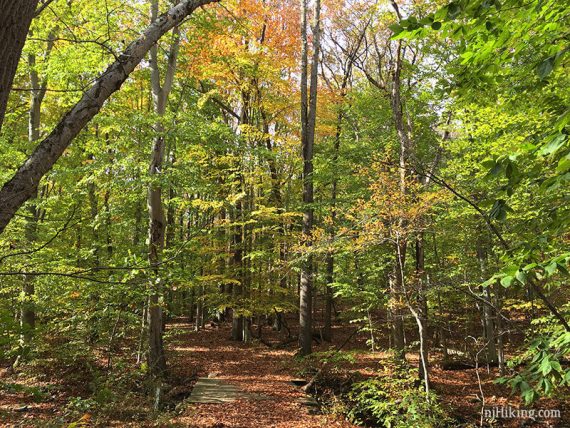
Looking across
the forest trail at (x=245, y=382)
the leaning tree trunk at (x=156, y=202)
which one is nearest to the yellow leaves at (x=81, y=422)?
the forest trail at (x=245, y=382)

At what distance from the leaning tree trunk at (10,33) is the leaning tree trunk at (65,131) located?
0.05m

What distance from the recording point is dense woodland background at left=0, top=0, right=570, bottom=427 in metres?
2.51

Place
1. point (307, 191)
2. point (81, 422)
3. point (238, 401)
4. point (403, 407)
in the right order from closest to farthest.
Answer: point (81, 422) < point (403, 407) < point (238, 401) < point (307, 191)

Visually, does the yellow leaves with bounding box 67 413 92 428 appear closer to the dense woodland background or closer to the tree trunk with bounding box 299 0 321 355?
the dense woodland background

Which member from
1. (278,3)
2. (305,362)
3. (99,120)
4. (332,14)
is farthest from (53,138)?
(332,14)

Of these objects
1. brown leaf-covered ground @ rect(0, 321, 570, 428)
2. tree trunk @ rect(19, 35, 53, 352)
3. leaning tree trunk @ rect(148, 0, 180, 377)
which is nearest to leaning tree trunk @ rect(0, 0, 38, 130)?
brown leaf-covered ground @ rect(0, 321, 570, 428)

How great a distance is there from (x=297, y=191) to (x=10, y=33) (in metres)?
15.2

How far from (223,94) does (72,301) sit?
447 inches

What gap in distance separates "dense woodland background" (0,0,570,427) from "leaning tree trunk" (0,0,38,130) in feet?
0.05

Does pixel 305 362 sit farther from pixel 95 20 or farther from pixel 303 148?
pixel 95 20

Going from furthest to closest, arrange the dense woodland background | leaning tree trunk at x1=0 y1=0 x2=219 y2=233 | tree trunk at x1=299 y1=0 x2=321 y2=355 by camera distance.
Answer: tree trunk at x1=299 y1=0 x2=321 y2=355 → the dense woodland background → leaning tree trunk at x1=0 y1=0 x2=219 y2=233

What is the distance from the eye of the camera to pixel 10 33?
1.86 metres

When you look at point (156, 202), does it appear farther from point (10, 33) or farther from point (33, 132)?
point (10, 33)

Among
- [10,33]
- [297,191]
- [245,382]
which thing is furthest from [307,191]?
[10,33]
